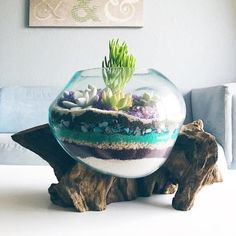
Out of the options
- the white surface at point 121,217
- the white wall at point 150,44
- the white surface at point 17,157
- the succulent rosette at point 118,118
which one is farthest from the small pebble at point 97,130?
the white wall at point 150,44

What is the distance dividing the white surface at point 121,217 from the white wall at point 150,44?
1.83m

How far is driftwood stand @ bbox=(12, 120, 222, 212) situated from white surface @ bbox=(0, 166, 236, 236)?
0.06 ft

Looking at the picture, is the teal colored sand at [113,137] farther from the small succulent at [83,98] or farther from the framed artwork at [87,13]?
the framed artwork at [87,13]

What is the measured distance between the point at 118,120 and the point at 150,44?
81.0 inches

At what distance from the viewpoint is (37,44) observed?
260cm

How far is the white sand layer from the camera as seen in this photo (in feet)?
2.11

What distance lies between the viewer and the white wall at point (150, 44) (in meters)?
2.57

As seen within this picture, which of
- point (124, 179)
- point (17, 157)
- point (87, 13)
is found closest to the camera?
point (124, 179)

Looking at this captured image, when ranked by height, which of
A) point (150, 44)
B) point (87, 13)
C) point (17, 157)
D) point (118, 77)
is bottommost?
point (17, 157)

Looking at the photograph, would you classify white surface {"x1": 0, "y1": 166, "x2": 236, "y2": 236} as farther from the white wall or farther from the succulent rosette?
the white wall

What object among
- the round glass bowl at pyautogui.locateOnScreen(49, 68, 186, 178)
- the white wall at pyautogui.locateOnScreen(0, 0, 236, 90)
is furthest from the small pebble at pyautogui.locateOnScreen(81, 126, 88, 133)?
the white wall at pyautogui.locateOnScreen(0, 0, 236, 90)

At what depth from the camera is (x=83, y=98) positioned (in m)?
0.64

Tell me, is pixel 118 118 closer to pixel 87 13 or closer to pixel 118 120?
pixel 118 120

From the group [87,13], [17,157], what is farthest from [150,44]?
[17,157]
